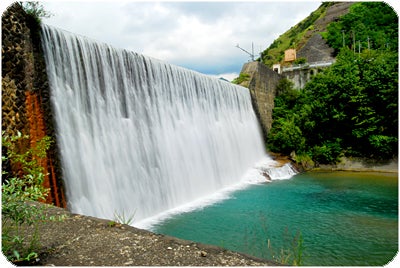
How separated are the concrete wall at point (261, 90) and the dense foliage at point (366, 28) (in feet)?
52.5

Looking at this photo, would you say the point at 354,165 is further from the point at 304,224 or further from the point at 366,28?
the point at 366,28

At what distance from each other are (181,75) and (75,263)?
1029 centimetres

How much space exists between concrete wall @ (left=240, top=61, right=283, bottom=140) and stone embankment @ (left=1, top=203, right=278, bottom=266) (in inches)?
664

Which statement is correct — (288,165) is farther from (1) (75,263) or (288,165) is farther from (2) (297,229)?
(1) (75,263)

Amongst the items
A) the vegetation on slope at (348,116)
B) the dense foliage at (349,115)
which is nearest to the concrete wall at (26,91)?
the vegetation on slope at (348,116)

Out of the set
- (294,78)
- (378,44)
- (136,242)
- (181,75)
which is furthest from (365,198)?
(378,44)

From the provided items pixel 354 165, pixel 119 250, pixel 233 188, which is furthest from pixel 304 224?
pixel 354 165

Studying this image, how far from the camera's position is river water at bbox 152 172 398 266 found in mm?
5758

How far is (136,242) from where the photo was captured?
3.33 m

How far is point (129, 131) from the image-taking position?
8.79 meters

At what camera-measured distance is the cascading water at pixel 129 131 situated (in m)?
6.80

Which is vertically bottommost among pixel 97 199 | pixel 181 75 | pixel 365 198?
pixel 365 198

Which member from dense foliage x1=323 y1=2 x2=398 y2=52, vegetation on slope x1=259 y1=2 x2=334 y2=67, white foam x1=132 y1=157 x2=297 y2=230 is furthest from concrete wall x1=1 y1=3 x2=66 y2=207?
vegetation on slope x1=259 y1=2 x2=334 y2=67

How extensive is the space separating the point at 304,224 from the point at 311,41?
128 feet
